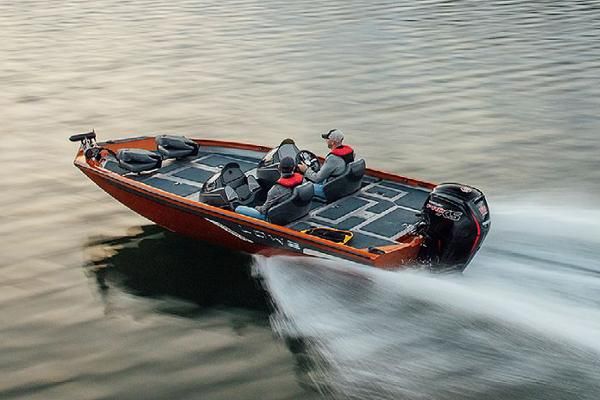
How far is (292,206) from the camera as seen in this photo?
38.0 ft

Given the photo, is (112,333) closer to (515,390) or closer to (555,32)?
(515,390)

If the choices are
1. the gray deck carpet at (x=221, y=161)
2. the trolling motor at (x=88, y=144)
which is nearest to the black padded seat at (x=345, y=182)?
the gray deck carpet at (x=221, y=161)

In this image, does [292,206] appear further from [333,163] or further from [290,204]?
[333,163]

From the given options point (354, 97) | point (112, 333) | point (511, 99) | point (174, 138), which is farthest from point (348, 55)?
point (112, 333)

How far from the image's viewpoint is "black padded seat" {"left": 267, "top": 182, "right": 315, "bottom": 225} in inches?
453

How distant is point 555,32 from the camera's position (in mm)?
29688

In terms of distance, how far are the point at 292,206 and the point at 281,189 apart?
0.96 feet

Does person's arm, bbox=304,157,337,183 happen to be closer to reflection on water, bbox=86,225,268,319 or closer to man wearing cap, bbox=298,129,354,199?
man wearing cap, bbox=298,129,354,199

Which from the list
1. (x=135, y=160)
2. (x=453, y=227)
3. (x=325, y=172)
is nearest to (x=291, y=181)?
(x=325, y=172)

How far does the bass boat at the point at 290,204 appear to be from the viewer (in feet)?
34.7

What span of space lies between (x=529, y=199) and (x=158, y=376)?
8.62 metres

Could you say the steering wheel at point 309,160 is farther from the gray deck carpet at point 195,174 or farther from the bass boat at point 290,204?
the gray deck carpet at point 195,174

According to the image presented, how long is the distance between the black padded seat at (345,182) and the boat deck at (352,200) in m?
0.13

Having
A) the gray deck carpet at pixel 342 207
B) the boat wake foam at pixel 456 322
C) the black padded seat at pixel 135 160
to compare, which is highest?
the black padded seat at pixel 135 160
